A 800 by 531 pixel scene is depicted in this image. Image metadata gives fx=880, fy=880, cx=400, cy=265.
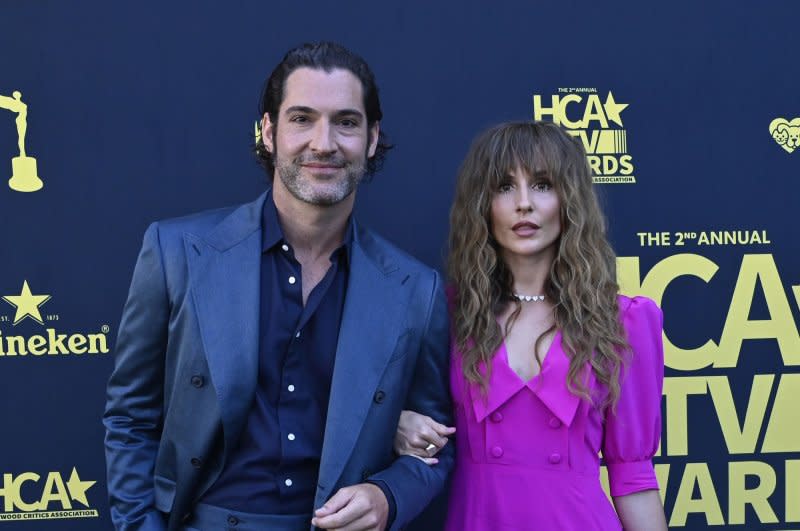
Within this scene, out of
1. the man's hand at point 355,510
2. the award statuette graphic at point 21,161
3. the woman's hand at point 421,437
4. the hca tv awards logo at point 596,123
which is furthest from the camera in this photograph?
the hca tv awards logo at point 596,123

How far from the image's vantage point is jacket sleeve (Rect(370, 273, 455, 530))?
1842 mm

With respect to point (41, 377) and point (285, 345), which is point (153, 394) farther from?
point (41, 377)

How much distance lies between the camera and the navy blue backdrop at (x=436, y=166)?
2422 mm

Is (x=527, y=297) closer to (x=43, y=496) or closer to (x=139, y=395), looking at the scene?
(x=139, y=395)

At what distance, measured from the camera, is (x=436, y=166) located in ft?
8.30

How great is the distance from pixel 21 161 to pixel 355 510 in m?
1.40

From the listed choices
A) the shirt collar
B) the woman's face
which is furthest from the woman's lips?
the shirt collar

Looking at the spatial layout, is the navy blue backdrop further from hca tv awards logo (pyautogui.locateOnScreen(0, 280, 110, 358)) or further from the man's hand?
the man's hand

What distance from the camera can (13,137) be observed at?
2.40m

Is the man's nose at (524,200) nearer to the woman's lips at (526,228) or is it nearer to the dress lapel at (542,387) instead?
the woman's lips at (526,228)

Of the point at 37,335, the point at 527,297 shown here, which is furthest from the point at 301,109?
the point at 37,335

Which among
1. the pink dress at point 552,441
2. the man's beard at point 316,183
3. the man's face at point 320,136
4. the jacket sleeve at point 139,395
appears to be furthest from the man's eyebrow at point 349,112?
the pink dress at point 552,441

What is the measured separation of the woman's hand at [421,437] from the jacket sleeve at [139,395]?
520mm

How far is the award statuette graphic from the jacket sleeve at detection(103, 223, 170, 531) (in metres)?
0.80
